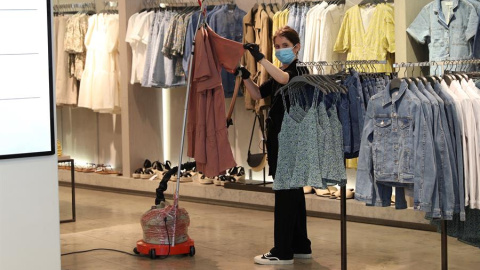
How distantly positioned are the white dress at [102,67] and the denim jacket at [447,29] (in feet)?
14.2

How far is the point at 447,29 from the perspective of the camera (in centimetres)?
746

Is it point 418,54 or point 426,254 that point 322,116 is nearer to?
point 426,254

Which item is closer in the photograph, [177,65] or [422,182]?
[422,182]

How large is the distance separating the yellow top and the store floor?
62.1 inches

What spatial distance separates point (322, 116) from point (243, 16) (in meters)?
3.95

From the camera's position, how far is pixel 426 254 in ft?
22.0

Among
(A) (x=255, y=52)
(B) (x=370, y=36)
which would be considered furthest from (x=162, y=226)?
(B) (x=370, y=36)

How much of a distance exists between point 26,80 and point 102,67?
5900 mm

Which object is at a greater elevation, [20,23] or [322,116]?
[20,23]

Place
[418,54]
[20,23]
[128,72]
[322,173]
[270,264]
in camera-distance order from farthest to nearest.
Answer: [128,72], [418,54], [270,264], [322,173], [20,23]

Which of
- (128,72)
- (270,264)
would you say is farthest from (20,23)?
(128,72)

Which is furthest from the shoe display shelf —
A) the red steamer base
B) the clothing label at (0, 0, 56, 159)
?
the clothing label at (0, 0, 56, 159)

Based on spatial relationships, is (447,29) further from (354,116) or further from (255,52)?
(255,52)

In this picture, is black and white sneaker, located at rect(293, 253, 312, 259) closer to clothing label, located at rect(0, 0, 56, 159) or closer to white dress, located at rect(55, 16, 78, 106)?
clothing label, located at rect(0, 0, 56, 159)
